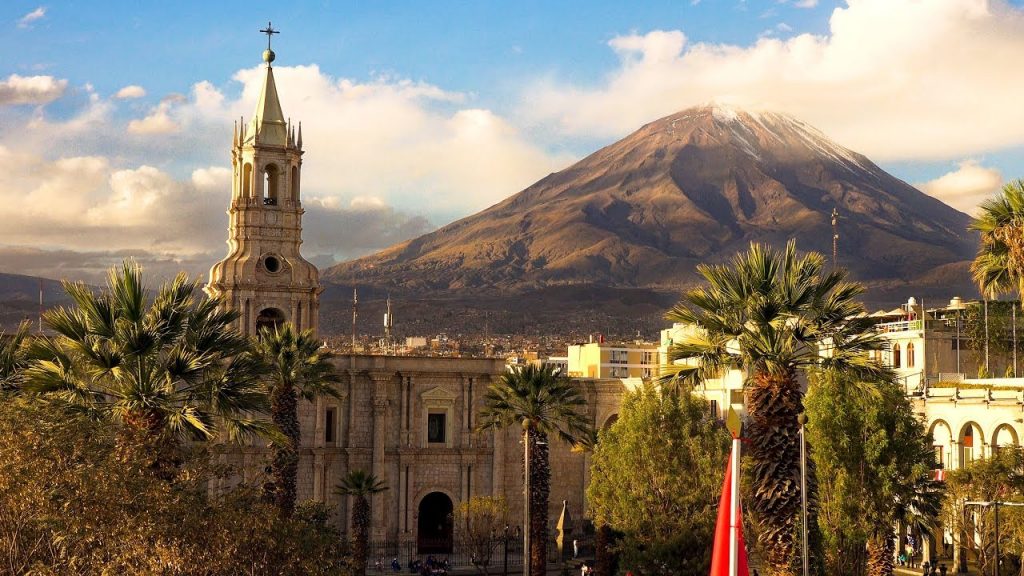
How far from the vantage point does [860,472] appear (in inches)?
1624

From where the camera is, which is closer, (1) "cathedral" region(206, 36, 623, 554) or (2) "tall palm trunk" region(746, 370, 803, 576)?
(2) "tall palm trunk" region(746, 370, 803, 576)

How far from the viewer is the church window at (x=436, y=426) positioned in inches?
2653

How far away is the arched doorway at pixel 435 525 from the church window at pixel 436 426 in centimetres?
248

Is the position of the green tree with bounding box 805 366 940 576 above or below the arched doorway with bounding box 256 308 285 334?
below

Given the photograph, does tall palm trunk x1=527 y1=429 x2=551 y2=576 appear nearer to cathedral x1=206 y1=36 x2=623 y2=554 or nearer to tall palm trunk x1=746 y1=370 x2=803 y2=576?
tall palm trunk x1=746 y1=370 x2=803 y2=576

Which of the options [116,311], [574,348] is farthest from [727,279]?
[574,348]

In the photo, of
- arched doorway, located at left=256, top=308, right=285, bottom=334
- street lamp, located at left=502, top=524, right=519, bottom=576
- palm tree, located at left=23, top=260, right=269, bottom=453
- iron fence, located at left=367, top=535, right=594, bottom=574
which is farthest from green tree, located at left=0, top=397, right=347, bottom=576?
arched doorway, located at left=256, top=308, right=285, bottom=334

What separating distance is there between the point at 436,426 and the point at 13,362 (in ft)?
113

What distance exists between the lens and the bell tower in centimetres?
6378

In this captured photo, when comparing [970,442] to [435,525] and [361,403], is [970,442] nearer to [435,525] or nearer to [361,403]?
[435,525]

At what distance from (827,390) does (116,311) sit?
69.1 feet

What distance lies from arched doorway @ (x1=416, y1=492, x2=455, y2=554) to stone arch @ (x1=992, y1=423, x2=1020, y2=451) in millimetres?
24464

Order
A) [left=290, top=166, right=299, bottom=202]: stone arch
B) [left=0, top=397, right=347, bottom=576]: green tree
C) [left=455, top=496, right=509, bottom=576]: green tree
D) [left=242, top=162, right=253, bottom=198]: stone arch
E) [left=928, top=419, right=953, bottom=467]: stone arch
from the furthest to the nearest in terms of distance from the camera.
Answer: [left=290, top=166, right=299, bottom=202]: stone arch < [left=242, top=162, right=253, bottom=198]: stone arch < [left=455, top=496, right=509, bottom=576]: green tree < [left=928, top=419, right=953, bottom=467]: stone arch < [left=0, top=397, right=347, bottom=576]: green tree

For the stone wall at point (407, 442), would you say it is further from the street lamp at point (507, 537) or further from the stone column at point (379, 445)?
the street lamp at point (507, 537)
